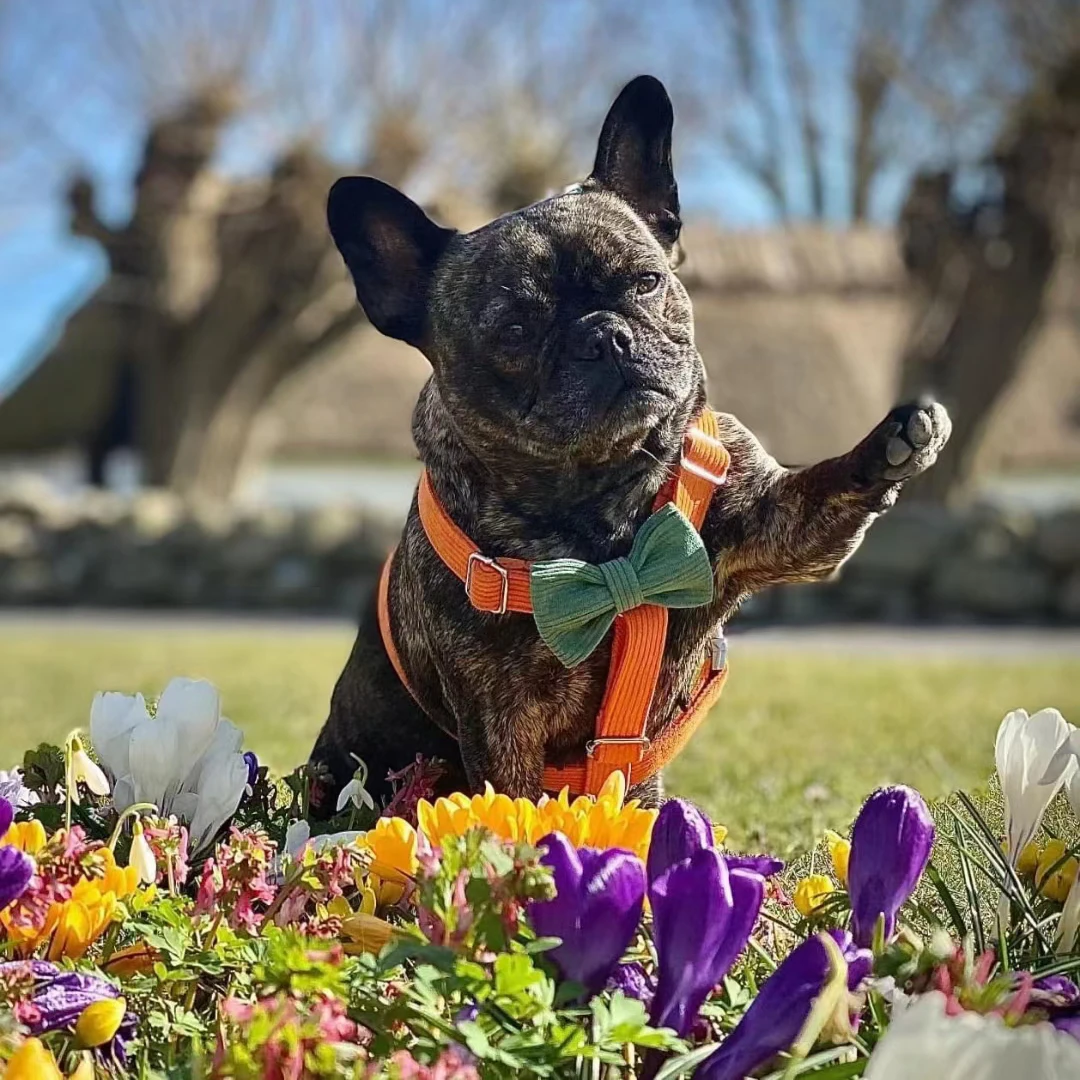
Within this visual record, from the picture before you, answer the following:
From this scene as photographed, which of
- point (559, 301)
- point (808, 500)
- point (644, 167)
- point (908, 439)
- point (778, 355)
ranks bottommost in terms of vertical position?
point (808, 500)

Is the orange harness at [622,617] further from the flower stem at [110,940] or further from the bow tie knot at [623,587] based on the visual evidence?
the flower stem at [110,940]

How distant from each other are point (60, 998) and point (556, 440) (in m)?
1.05

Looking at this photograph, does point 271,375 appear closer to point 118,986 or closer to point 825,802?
point 825,802

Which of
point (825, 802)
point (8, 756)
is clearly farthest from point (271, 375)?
point (825, 802)

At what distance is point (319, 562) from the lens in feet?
43.1

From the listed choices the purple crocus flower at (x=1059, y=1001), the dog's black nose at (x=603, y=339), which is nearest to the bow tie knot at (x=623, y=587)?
the dog's black nose at (x=603, y=339)

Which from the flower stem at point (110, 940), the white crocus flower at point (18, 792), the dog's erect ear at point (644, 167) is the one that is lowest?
the white crocus flower at point (18, 792)

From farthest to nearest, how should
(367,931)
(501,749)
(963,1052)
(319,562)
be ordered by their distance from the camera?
(319,562) → (501,749) → (367,931) → (963,1052)

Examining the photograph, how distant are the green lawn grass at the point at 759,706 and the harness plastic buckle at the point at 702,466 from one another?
83 centimetres

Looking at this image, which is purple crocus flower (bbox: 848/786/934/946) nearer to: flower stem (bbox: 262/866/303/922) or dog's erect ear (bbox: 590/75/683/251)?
flower stem (bbox: 262/866/303/922)

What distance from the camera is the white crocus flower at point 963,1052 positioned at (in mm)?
1049

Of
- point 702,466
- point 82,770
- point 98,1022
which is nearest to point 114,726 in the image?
point 82,770

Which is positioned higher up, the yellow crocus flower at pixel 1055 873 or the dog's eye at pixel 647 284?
the dog's eye at pixel 647 284

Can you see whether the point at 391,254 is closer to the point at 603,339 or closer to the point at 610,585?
the point at 603,339
